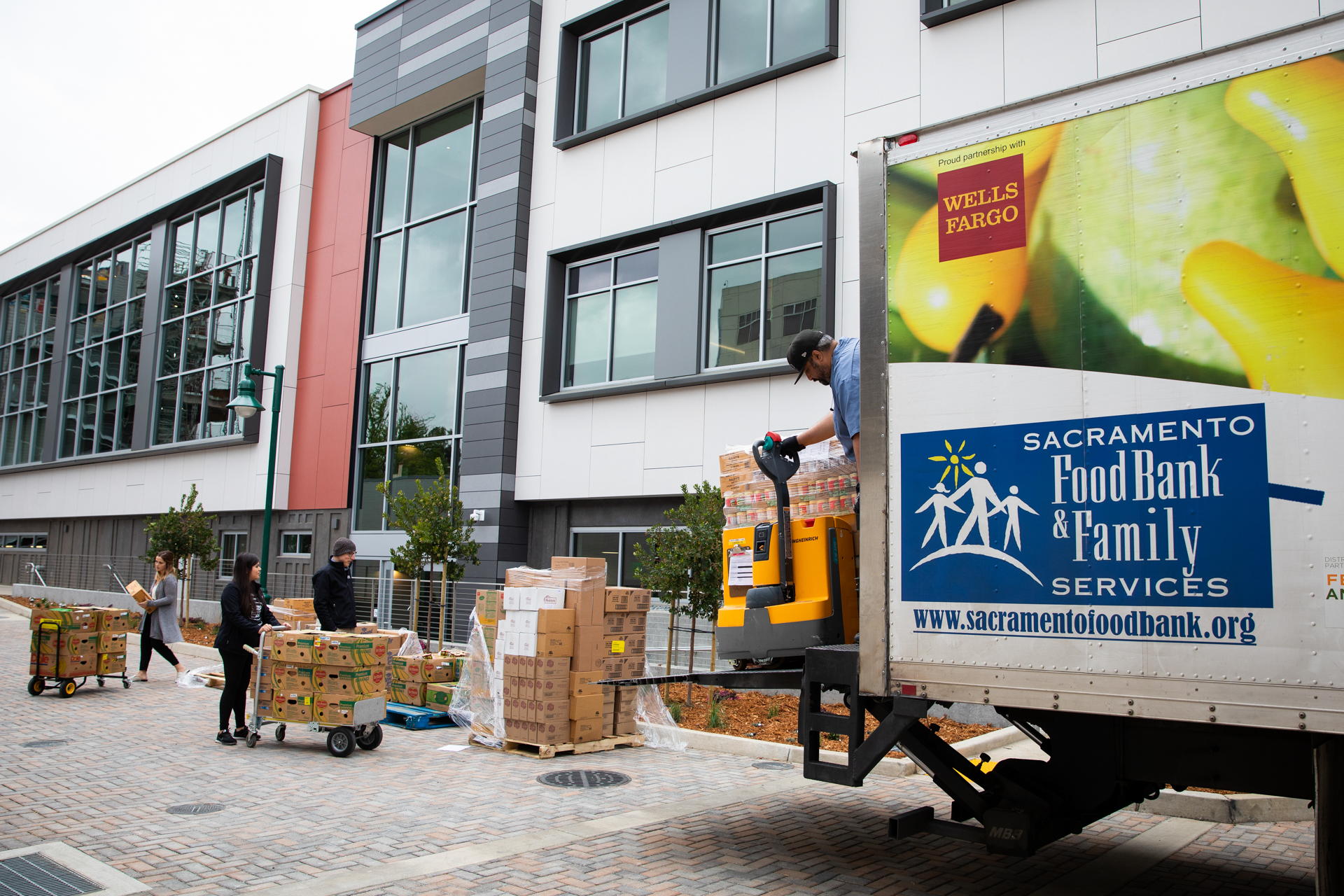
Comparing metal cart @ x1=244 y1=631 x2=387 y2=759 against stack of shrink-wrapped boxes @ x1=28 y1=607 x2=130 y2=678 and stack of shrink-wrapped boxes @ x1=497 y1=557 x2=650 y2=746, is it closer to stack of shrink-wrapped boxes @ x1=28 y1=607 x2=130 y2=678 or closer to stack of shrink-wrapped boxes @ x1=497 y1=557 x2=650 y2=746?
stack of shrink-wrapped boxes @ x1=497 y1=557 x2=650 y2=746

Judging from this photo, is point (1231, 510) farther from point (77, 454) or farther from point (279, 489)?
point (77, 454)

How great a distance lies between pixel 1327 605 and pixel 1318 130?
192 cm

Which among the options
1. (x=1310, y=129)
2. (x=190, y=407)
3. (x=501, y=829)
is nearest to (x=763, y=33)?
(x=1310, y=129)

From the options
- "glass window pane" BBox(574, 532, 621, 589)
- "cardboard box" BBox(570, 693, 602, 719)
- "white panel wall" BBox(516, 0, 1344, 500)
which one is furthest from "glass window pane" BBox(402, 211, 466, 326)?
"cardboard box" BBox(570, 693, 602, 719)

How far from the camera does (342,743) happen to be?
27.3 feet

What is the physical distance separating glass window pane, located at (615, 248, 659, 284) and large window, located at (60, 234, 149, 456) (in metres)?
19.5

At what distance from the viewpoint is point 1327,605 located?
3449 mm

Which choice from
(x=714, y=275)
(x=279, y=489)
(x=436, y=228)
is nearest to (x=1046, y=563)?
(x=714, y=275)

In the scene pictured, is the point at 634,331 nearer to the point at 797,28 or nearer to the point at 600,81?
the point at 600,81

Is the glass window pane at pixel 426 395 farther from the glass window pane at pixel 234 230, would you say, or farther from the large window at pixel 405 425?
the glass window pane at pixel 234 230

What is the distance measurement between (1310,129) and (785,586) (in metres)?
3.44

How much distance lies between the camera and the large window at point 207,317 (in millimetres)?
Result: 23656

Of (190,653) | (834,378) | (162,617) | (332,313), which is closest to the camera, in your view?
(834,378)

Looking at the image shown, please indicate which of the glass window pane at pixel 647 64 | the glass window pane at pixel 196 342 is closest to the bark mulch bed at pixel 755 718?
the glass window pane at pixel 647 64
